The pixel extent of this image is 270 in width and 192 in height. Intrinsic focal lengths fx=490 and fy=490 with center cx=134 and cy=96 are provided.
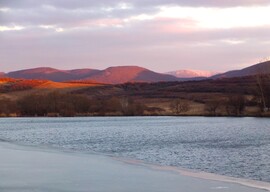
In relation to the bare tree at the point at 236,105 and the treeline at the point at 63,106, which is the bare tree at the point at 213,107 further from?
the treeline at the point at 63,106

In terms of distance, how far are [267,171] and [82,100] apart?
114 m

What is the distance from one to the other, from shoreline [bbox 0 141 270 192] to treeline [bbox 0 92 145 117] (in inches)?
4317

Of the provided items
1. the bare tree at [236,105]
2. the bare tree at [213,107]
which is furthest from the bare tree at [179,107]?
the bare tree at [236,105]

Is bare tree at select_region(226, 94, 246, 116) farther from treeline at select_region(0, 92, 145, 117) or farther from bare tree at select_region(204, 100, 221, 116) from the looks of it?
treeline at select_region(0, 92, 145, 117)

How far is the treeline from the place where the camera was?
134 meters

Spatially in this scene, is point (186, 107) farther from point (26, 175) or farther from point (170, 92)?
point (26, 175)

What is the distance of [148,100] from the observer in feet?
556

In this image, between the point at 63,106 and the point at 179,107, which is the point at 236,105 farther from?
the point at 63,106

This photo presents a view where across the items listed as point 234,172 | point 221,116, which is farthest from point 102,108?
point 234,172

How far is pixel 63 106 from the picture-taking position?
13588 cm

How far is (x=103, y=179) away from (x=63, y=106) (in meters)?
119

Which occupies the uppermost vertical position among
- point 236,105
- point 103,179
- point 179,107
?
point 236,105

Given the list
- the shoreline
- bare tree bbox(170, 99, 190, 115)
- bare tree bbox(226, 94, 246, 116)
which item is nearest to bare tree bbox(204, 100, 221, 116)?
bare tree bbox(226, 94, 246, 116)

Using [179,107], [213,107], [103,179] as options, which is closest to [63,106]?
[179,107]
